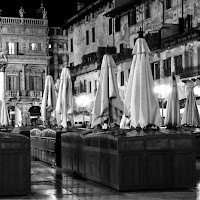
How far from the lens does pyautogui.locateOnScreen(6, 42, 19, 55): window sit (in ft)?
228

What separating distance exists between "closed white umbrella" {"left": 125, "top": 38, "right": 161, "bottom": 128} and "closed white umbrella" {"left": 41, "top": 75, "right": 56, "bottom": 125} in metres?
12.9

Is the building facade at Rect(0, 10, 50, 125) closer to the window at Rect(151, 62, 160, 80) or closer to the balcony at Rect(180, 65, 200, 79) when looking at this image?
the window at Rect(151, 62, 160, 80)

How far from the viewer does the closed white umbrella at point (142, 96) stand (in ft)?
43.9

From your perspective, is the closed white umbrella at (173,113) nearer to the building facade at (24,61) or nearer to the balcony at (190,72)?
the balcony at (190,72)

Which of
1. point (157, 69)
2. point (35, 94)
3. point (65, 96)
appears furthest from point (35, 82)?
point (65, 96)

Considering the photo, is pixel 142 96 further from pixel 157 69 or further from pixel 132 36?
pixel 132 36

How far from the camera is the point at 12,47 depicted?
6975 centimetres

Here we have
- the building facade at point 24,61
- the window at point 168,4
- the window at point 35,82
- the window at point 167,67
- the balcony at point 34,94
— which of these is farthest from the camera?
the window at point 35,82

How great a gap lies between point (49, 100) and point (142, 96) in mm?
13584

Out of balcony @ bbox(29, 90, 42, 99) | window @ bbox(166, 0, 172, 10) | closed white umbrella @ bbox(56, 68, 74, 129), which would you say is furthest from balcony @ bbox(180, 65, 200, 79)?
balcony @ bbox(29, 90, 42, 99)

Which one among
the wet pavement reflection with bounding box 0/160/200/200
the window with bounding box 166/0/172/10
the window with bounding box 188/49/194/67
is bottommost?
the wet pavement reflection with bounding box 0/160/200/200

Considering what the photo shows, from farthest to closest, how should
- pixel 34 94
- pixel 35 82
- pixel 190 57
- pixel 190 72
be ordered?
pixel 35 82
pixel 34 94
pixel 190 57
pixel 190 72

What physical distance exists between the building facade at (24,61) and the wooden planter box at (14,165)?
57.0 metres

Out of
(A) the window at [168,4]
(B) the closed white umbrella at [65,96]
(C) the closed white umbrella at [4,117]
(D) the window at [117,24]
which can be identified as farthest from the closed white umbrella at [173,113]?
(D) the window at [117,24]
